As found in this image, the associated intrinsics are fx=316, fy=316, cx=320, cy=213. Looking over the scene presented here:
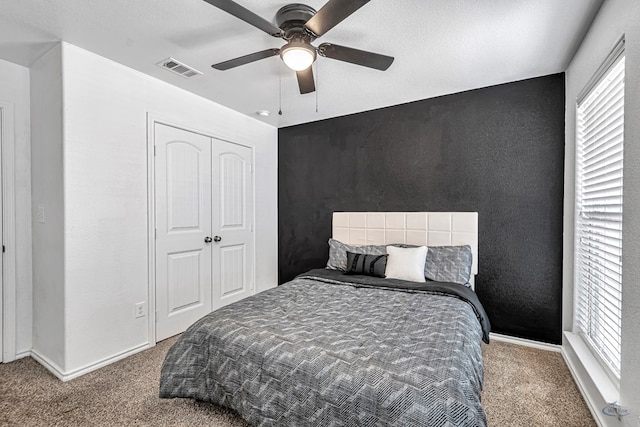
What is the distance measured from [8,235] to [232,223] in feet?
6.10

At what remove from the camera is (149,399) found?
6.62ft

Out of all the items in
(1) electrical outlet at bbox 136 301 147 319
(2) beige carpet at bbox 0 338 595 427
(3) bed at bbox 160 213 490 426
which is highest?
(3) bed at bbox 160 213 490 426

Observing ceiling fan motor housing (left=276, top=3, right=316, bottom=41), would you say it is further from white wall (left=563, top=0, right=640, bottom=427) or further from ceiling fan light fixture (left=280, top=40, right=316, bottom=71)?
white wall (left=563, top=0, right=640, bottom=427)

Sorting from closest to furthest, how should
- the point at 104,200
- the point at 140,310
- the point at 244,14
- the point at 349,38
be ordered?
the point at 244,14, the point at 349,38, the point at 104,200, the point at 140,310

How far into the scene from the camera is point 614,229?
174 centimetres

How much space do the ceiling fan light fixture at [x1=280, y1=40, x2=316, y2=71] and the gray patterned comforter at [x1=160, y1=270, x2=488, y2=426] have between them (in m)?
1.54

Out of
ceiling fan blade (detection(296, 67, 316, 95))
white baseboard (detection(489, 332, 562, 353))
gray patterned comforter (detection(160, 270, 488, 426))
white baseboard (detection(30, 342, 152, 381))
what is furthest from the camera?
white baseboard (detection(489, 332, 562, 353))

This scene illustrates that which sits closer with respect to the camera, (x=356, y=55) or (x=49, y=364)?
(x=356, y=55)

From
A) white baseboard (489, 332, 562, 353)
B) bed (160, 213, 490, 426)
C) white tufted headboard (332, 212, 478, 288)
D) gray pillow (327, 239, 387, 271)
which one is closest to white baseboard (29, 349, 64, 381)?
bed (160, 213, 490, 426)

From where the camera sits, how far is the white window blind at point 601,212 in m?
1.72

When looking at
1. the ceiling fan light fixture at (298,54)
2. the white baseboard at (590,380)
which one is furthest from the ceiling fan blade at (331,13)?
the white baseboard at (590,380)

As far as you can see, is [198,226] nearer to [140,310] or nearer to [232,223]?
[232,223]

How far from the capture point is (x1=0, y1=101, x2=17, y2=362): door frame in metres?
2.45

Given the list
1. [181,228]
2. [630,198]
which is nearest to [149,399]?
[181,228]
